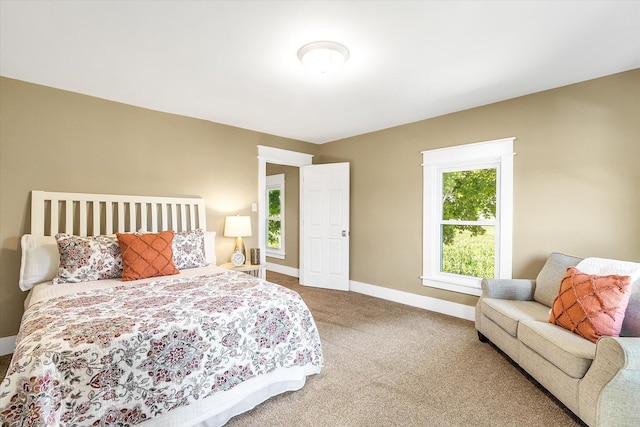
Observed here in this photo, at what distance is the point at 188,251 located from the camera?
3.10m

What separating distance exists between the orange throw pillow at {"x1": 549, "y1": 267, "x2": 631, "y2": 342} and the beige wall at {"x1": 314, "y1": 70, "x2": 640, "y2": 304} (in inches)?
36.5

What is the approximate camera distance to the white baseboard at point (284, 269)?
5.87 m

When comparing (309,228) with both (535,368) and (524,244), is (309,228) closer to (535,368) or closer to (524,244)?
(524,244)

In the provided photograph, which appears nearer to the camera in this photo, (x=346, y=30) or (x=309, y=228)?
(x=346, y=30)

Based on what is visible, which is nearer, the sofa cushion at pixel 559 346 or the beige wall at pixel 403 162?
the sofa cushion at pixel 559 346

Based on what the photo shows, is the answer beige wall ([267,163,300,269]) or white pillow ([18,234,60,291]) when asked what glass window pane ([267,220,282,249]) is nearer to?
beige wall ([267,163,300,269])

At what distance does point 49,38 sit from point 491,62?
334 cm

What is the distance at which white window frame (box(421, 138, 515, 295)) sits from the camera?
10.6 ft

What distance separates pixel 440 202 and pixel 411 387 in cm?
238

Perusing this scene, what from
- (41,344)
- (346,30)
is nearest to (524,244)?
(346,30)

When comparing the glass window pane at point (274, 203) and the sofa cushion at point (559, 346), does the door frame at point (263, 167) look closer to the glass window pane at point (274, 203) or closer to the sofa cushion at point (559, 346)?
the glass window pane at point (274, 203)

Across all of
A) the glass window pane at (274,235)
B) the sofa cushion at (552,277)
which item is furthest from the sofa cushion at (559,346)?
the glass window pane at (274,235)

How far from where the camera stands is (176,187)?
3.66 meters

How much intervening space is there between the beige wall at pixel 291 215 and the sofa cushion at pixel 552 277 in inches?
157
